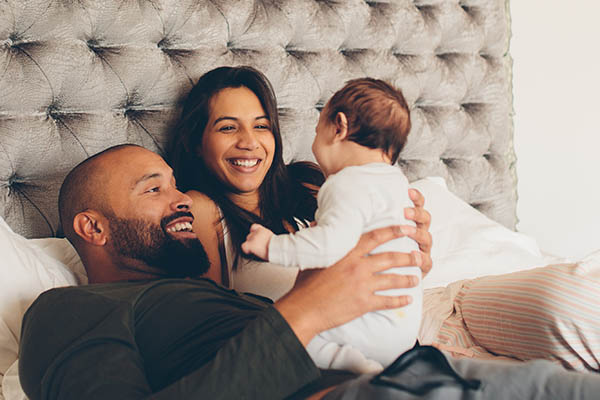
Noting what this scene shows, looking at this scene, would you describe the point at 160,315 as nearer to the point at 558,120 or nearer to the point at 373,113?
the point at 373,113

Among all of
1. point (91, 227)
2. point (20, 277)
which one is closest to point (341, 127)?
point (91, 227)

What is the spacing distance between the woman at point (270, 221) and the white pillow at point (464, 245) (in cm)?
26

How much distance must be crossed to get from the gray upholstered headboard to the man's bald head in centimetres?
18

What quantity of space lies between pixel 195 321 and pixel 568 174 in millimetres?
2454

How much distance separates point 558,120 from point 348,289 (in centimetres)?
227

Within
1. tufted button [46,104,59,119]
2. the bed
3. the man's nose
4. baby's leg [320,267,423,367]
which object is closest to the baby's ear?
baby's leg [320,267,423,367]

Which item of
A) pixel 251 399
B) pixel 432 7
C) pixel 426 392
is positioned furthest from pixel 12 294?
pixel 432 7

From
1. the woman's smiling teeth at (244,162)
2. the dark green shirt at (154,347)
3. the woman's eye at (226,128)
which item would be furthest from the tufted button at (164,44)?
the dark green shirt at (154,347)

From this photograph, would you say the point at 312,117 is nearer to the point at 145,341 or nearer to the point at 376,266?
the point at 376,266

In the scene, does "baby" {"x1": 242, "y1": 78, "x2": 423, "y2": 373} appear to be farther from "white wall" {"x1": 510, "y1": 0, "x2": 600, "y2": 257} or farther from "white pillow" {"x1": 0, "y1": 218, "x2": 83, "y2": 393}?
"white wall" {"x1": 510, "y1": 0, "x2": 600, "y2": 257}

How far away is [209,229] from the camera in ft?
5.31

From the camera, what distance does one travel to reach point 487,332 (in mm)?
1475

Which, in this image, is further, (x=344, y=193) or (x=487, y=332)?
(x=487, y=332)

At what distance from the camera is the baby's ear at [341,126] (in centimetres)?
114
